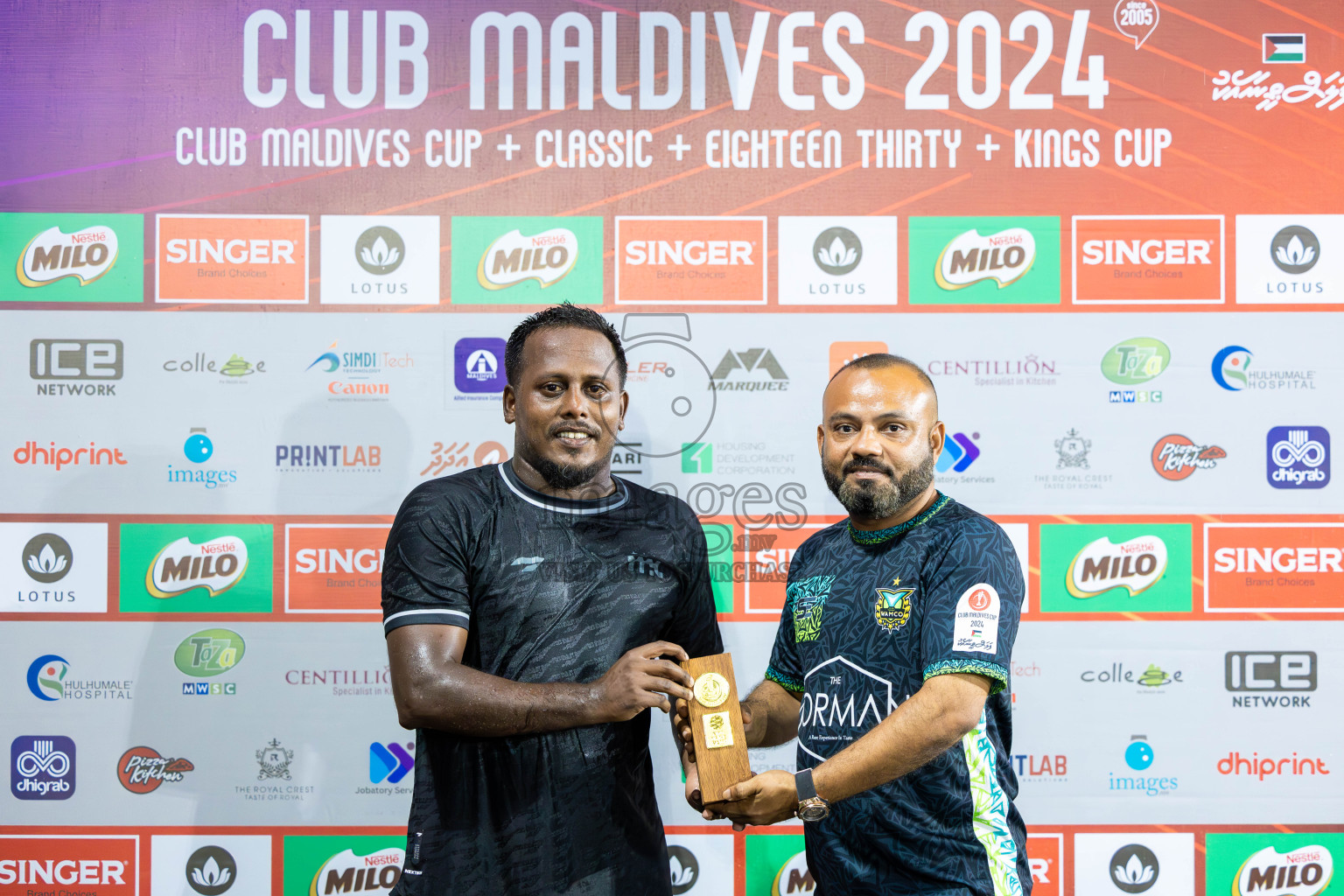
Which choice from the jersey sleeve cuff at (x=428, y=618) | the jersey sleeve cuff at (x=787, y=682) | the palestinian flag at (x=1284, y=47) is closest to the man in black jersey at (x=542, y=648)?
the jersey sleeve cuff at (x=428, y=618)

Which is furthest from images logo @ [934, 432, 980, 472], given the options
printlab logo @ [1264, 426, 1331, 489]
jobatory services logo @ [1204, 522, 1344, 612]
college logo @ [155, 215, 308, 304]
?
college logo @ [155, 215, 308, 304]

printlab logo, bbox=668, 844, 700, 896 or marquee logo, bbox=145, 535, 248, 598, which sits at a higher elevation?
marquee logo, bbox=145, 535, 248, 598

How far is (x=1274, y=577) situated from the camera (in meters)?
2.60

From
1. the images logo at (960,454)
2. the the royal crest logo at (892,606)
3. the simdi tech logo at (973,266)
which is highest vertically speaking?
the simdi tech logo at (973,266)

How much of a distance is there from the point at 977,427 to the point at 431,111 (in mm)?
1838

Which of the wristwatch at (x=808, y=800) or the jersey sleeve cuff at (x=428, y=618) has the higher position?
the jersey sleeve cuff at (x=428, y=618)

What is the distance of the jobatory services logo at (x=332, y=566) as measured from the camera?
2.60 m

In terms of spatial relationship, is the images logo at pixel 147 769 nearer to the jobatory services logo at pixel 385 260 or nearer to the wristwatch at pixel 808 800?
the jobatory services logo at pixel 385 260

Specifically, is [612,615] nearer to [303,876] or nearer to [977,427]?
[977,427]

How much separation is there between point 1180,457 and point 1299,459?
0.35 meters

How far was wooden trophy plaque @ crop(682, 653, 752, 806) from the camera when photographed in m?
1.63

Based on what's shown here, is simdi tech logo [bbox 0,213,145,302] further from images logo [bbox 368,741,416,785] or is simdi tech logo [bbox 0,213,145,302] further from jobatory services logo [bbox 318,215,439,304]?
images logo [bbox 368,741,416,785]

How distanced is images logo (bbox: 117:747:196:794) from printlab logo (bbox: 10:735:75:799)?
15cm

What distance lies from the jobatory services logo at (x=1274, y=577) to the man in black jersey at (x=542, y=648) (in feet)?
5.49
